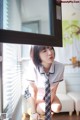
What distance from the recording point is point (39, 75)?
2057 mm

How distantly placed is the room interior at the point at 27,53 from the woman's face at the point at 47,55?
15 centimetres

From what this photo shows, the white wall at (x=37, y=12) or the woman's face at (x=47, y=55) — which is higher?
the white wall at (x=37, y=12)

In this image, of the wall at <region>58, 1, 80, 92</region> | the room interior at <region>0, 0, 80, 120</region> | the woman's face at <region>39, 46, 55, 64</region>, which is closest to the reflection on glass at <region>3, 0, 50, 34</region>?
the room interior at <region>0, 0, 80, 120</region>

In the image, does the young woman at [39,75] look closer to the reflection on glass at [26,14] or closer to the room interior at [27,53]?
the room interior at [27,53]

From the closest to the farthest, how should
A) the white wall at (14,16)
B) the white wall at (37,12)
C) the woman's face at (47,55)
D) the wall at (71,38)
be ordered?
the white wall at (14,16) < the white wall at (37,12) < the woman's face at (47,55) < the wall at (71,38)

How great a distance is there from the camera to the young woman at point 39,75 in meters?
2.00

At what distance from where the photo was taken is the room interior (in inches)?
46.1

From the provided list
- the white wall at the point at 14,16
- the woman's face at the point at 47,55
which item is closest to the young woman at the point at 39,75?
the woman's face at the point at 47,55

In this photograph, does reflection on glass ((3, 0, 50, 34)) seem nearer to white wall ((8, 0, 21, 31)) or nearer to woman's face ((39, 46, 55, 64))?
white wall ((8, 0, 21, 31))

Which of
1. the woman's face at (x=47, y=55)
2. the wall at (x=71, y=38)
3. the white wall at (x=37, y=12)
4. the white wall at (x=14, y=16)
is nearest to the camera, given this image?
the white wall at (x=14, y=16)

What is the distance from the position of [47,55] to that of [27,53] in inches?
8.4

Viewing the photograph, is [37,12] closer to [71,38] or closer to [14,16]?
[14,16]

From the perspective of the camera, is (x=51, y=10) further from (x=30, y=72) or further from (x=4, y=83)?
(x=30, y=72)

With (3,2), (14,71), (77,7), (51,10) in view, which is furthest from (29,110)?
(77,7)
